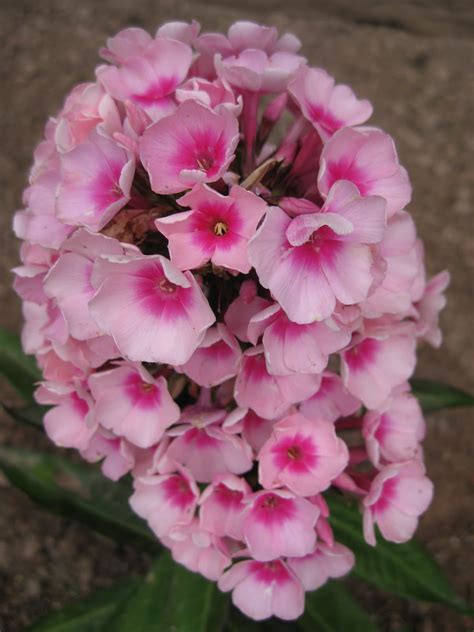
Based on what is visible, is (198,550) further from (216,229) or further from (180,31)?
(180,31)

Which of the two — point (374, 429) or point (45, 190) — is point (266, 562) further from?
point (45, 190)

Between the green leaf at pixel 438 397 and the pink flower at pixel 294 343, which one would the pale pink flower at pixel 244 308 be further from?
the green leaf at pixel 438 397

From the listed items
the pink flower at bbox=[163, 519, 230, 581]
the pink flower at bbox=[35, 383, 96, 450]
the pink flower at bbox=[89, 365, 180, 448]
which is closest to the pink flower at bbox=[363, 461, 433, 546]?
the pink flower at bbox=[163, 519, 230, 581]

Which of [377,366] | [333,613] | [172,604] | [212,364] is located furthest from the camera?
[333,613]

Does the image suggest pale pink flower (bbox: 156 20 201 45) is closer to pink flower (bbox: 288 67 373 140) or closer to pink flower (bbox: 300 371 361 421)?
pink flower (bbox: 288 67 373 140)

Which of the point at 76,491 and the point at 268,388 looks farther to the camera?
the point at 76,491

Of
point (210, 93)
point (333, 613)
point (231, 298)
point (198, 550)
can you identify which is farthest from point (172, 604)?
point (210, 93)

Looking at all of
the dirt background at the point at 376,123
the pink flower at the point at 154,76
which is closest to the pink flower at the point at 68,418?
the pink flower at the point at 154,76
